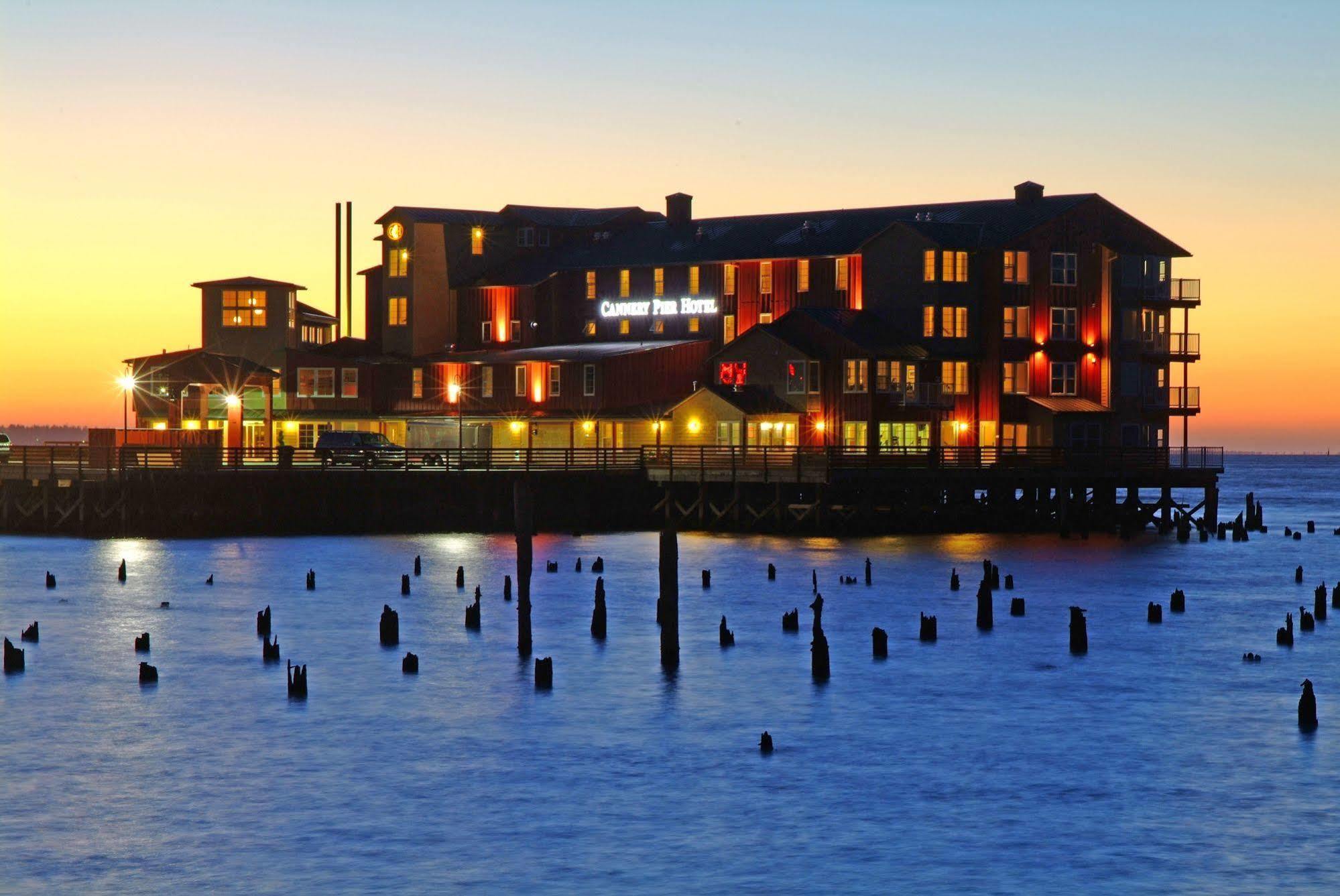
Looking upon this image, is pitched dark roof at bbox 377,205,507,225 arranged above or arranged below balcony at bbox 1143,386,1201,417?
above

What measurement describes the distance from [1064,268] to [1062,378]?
576cm

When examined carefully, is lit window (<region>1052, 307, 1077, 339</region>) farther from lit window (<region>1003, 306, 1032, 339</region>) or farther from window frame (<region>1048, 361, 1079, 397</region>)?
lit window (<region>1003, 306, 1032, 339</region>)

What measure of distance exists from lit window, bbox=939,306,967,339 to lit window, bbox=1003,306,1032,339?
2.08 meters

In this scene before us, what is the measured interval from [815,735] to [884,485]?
48.7 metres

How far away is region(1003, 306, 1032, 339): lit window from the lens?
316 feet

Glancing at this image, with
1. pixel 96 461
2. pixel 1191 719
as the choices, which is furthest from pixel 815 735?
pixel 96 461

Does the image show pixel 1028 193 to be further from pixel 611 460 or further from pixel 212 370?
pixel 212 370

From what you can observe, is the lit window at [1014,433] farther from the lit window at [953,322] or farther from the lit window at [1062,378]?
the lit window at [953,322]

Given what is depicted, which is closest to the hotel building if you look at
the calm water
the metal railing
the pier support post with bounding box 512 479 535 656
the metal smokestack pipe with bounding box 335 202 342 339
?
the metal railing

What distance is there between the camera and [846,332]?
311 ft

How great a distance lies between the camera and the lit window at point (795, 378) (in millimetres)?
95125

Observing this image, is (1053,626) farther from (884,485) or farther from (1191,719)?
(884,485)

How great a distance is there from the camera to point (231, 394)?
314ft

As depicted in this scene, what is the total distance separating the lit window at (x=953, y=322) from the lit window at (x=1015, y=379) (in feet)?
9.18
